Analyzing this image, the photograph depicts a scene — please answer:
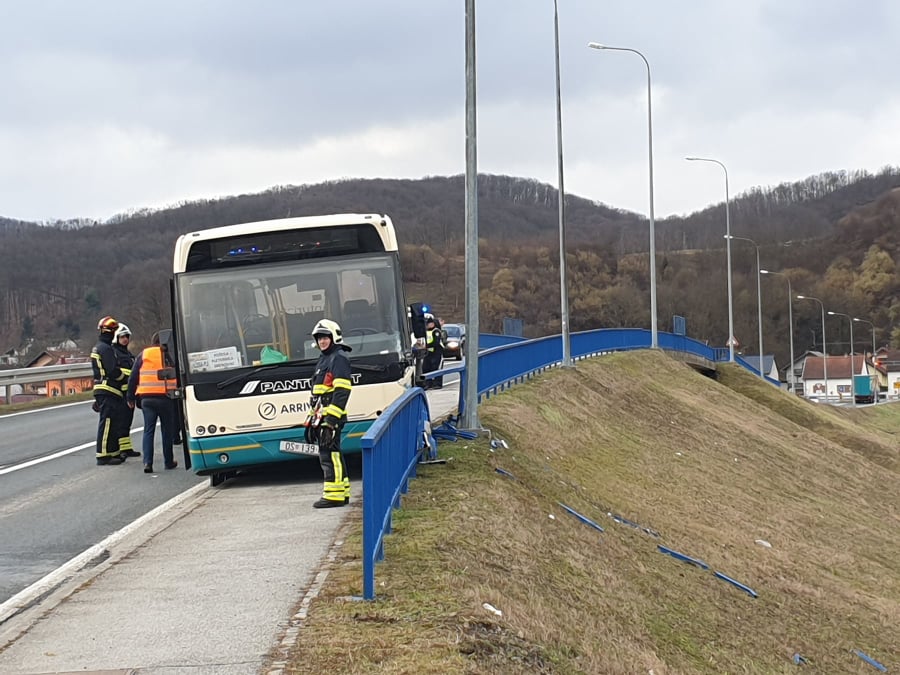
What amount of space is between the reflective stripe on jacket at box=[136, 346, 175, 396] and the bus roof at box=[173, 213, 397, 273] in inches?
80.1

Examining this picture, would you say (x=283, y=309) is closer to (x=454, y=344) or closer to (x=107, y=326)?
(x=107, y=326)

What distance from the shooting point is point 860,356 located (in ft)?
432

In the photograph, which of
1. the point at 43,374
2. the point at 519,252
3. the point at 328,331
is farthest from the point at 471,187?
the point at 519,252

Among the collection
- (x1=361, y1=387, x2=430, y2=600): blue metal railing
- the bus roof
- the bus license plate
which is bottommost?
the bus license plate

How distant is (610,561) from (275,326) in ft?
14.7

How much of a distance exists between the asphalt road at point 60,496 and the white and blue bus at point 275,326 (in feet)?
3.38

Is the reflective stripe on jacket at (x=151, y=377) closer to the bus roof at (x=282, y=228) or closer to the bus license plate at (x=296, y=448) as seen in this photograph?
the bus roof at (x=282, y=228)

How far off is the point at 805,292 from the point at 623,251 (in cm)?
2140

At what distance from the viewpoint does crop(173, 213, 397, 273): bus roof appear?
40.8 feet

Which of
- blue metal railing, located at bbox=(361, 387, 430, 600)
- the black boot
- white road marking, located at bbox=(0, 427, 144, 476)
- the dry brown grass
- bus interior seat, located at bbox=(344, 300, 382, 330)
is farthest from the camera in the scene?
white road marking, located at bbox=(0, 427, 144, 476)

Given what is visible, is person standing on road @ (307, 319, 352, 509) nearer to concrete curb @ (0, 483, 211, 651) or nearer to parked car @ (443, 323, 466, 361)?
concrete curb @ (0, 483, 211, 651)

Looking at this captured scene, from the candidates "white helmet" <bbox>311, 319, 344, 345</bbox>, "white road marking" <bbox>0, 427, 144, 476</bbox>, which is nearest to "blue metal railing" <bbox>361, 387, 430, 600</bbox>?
"white helmet" <bbox>311, 319, 344, 345</bbox>

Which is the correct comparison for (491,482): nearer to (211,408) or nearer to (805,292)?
(211,408)

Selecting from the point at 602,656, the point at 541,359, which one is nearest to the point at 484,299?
the point at 541,359
